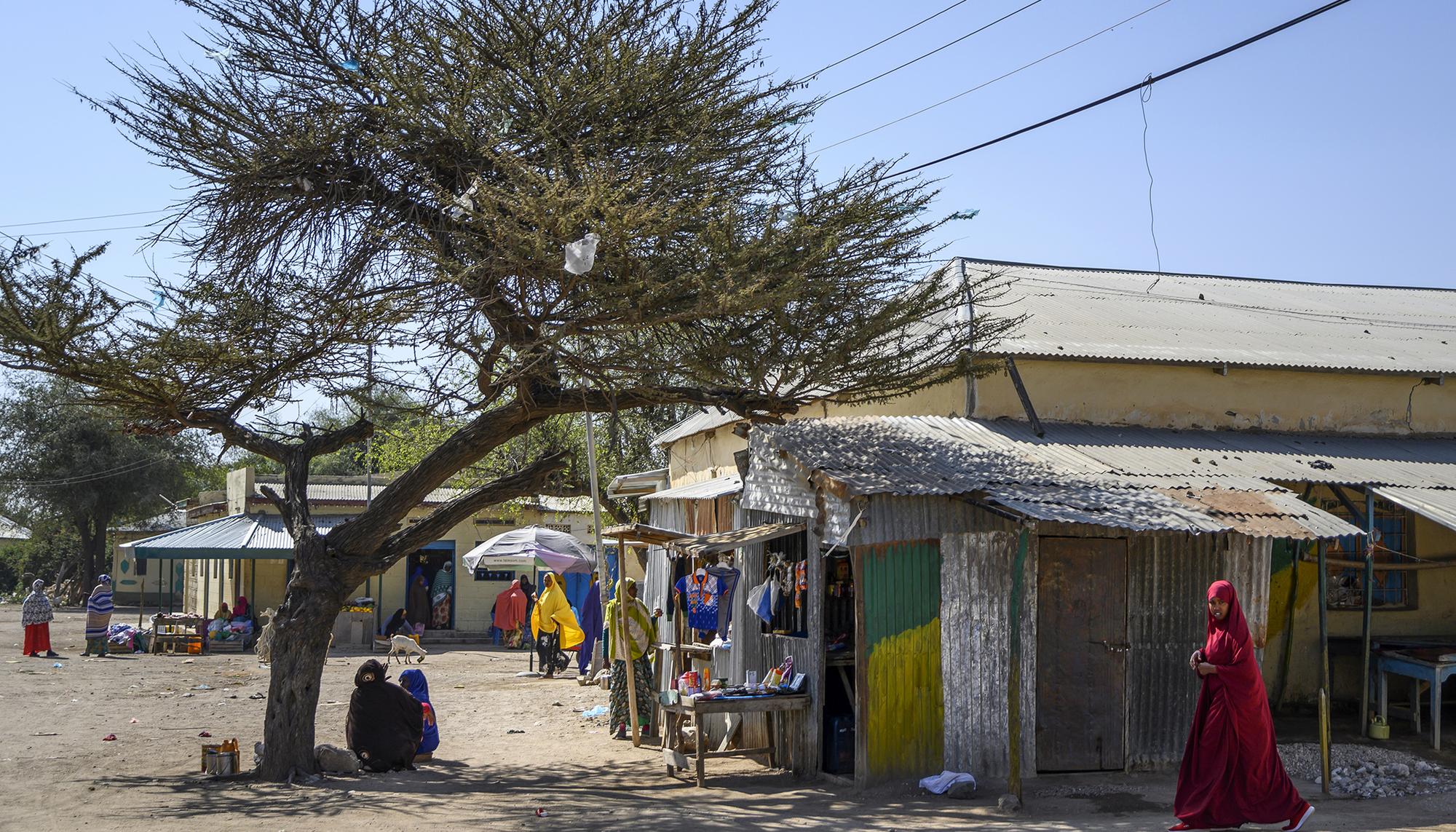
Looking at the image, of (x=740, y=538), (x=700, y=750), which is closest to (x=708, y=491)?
(x=740, y=538)

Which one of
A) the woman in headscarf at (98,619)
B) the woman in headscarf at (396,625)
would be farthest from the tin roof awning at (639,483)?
the woman in headscarf at (98,619)

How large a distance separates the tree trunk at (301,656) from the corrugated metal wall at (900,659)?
4967mm

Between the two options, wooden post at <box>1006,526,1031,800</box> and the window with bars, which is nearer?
wooden post at <box>1006,526,1031,800</box>

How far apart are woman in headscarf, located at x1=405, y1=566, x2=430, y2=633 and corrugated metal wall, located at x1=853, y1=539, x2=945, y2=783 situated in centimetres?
2192

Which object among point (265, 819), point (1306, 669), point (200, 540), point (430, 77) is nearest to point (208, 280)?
point (430, 77)

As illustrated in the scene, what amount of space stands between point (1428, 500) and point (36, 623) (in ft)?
77.4

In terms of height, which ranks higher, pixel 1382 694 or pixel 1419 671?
pixel 1419 671

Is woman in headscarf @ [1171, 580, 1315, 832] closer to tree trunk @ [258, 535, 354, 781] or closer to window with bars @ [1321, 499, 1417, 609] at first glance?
window with bars @ [1321, 499, 1417, 609]

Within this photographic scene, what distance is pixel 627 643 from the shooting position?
41.9 ft

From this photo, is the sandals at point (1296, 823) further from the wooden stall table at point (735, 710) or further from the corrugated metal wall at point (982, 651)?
the wooden stall table at point (735, 710)

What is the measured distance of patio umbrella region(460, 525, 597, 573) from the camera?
858 inches

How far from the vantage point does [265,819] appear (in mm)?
9234

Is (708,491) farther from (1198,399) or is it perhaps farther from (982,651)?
(1198,399)

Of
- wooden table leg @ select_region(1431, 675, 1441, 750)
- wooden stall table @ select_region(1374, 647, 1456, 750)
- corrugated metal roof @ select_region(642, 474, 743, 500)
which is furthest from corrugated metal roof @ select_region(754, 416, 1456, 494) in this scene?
wooden table leg @ select_region(1431, 675, 1441, 750)
